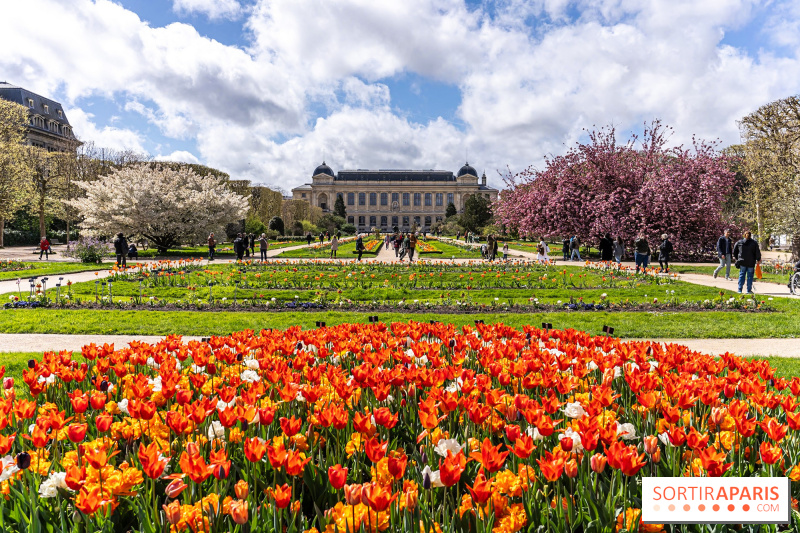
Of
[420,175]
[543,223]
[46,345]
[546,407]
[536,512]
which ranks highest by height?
[420,175]

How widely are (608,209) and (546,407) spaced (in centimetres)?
2494

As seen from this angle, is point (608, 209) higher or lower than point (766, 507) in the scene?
higher

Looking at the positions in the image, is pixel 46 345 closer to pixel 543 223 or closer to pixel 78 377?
pixel 78 377

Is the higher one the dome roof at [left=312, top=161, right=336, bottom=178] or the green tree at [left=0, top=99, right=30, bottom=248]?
the dome roof at [left=312, top=161, right=336, bottom=178]

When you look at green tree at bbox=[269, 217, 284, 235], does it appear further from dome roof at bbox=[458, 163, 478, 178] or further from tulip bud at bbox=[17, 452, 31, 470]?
dome roof at bbox=[458, 163, 478, 178]

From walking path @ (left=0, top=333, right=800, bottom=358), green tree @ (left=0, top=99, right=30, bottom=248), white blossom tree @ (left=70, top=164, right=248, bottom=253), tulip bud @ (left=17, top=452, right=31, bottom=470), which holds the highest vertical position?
green tree @ (left=0, top=99, right=30, bottom=248)

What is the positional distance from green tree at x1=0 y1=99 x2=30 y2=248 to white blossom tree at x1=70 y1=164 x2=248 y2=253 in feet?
13.7

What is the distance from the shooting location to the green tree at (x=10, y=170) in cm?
2866

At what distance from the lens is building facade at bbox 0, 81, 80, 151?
55625 millimetres

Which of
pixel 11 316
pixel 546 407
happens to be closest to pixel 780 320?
pixel 546 407

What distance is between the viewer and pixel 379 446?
6.49 feet

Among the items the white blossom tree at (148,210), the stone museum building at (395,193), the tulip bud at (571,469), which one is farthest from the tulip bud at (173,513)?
the stone museum building at (395,193)

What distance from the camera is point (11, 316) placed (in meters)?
9.33

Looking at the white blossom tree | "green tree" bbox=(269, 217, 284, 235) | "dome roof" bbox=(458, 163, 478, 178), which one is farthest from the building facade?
"dome roof" bbox=(458, 163, 478, 178)
